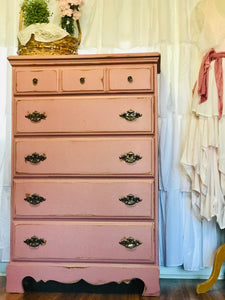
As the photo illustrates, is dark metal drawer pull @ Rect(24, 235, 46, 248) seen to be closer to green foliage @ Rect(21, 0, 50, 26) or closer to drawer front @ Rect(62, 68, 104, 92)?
drawer front @ Rect(62, 68, 104, 92)

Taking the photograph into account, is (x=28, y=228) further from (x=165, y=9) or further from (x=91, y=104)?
(x=165, y=9)

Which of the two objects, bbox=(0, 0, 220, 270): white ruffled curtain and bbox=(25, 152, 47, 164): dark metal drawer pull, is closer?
bbox=(25, 152, 47, 164): dark metal drawer pull

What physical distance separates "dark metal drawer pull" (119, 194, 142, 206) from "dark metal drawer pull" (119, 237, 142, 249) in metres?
0.20

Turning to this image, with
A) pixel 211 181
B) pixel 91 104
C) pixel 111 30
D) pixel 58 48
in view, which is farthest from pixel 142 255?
pixel 111 30

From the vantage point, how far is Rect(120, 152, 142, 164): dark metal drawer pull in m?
2.09

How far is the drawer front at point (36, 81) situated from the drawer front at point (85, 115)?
63 millimetres

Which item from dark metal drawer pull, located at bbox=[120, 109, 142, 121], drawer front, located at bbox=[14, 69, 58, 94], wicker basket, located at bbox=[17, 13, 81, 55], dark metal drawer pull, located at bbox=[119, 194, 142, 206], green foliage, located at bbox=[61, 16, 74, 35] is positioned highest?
green foliage, located at bbox=[61, 16, 74, 35]

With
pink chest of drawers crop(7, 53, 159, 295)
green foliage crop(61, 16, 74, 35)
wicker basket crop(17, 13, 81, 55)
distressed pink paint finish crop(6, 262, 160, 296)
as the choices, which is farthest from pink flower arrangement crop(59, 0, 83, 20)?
distressed pink paint finish crop(6, 262, 160, 296)

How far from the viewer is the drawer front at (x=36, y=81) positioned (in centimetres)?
216

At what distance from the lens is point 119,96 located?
213cm

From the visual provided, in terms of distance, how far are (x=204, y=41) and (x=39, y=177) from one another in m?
1.38

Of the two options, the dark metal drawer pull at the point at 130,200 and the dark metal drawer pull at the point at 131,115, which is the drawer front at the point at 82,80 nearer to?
the dark metal drawer pull at the point at 131,115

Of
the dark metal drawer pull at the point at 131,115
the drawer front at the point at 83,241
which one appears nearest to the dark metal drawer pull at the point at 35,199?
the drawer front at the point at 83,241

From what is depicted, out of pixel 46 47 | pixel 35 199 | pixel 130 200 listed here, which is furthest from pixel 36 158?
pixel 46 47
